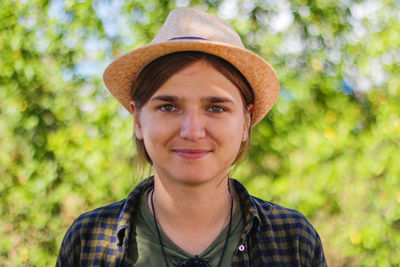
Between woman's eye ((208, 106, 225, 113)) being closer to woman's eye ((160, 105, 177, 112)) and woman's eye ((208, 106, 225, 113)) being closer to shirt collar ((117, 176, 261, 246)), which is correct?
woman's eye ((160, 105, 177, 112))

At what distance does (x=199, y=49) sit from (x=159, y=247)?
31.7 inches

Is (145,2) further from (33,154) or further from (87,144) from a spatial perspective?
(33,154)

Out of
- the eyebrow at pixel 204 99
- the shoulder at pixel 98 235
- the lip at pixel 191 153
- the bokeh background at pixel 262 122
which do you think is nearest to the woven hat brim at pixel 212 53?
the eyebrow at pixel 204 99

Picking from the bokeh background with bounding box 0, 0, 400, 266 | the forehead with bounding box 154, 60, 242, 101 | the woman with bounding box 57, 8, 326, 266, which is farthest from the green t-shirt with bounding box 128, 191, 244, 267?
the bokeh background with bounding box 0, 0, 400, 266

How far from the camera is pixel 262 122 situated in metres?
3.03

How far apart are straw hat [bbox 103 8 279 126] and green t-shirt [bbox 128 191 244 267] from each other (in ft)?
1.96

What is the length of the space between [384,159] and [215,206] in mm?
1614

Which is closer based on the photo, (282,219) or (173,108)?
(173,108)

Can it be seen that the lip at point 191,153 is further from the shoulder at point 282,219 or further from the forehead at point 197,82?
the shoulder at point 282,219

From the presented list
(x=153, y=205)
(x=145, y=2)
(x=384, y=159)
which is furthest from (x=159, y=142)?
(x=384, y=159)

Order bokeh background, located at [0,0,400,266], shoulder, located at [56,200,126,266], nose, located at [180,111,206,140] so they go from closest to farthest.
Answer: nose, located at [180,111,206,140]
shoulder, located at [56,200,126,266]
bokeh background, located at [0,0,400,266]

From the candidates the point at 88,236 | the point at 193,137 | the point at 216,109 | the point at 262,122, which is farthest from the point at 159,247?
the point at 262,122

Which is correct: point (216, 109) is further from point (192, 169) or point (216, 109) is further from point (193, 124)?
point (192, 169)

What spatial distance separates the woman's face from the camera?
1.72 meters
